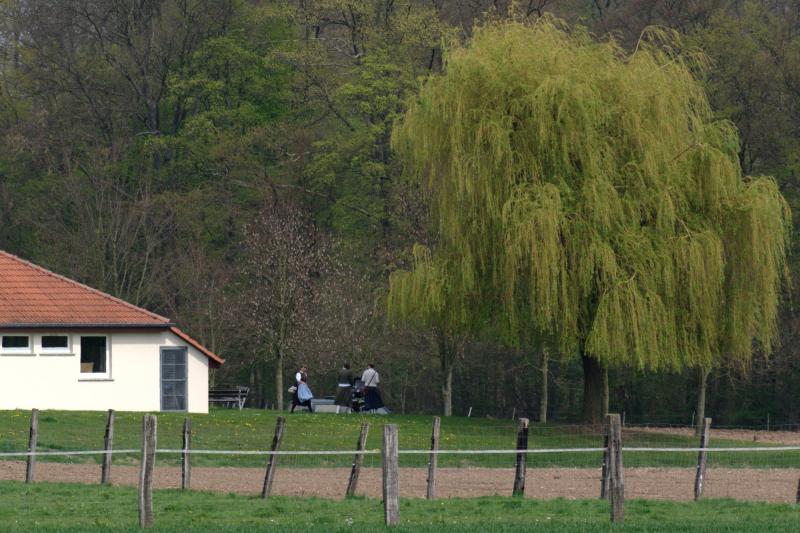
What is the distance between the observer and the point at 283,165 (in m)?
65.0

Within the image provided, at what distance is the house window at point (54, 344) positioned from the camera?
137 feet

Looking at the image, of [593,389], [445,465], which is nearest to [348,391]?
[593,389]

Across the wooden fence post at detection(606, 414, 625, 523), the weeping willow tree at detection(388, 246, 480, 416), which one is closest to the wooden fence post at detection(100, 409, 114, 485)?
the wooden fence post at detection(606, 414, 625, 523)

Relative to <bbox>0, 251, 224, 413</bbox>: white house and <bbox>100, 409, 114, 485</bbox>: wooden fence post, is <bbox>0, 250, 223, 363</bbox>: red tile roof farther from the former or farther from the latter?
<bbox>100, 409, 114, 485</bbox>: wooden fence post

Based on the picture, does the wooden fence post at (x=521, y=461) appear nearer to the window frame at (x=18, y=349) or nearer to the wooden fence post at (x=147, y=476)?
the wooden fence post at (x=147, y=476)

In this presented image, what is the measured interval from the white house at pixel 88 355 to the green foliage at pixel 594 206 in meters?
8.12

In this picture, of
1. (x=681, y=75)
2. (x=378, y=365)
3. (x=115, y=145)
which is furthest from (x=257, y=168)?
(x=681, y=75)

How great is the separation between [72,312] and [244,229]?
1702cm

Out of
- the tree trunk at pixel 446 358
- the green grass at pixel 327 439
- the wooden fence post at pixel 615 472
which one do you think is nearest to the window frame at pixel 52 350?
the green grass at pixel 327 439

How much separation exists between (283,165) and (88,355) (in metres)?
24.0

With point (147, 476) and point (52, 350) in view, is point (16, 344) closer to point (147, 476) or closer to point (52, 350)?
point (52, 350)

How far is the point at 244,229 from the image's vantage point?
193 ft

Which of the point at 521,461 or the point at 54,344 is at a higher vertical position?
the point at 54,344

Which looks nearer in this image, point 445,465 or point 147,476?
point 147,476
